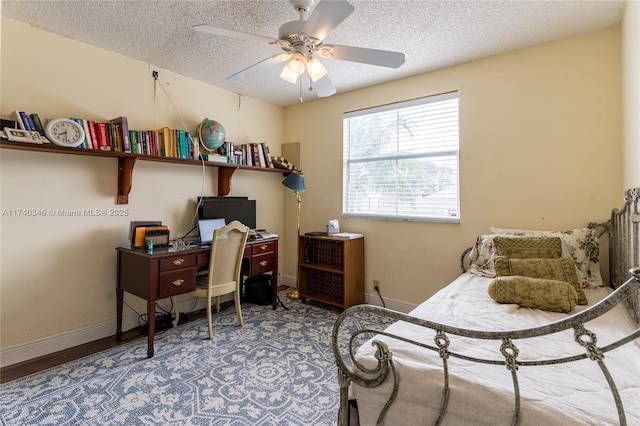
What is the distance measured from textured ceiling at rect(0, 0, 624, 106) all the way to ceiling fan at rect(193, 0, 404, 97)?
0.36 metres

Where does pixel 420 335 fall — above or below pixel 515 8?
below

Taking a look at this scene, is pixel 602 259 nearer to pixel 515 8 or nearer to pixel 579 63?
pixel 579 63

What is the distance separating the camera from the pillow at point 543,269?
1.81 m

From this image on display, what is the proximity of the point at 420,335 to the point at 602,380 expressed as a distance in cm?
56

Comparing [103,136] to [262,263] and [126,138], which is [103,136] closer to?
[126,138]

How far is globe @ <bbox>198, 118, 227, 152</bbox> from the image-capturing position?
10.1ft

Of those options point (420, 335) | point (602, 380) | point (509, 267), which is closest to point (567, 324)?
point (602, 380)

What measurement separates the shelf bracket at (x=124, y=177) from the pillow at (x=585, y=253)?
3.45 m

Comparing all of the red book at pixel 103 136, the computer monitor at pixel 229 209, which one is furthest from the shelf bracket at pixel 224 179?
the red book at pixel 103 136

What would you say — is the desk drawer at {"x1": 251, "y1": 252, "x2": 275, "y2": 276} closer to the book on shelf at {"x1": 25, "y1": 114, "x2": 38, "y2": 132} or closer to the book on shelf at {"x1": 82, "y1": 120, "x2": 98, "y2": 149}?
the book on shelf at {"x1": 82, "y1": 120, "x2": 98, "y2": 149}

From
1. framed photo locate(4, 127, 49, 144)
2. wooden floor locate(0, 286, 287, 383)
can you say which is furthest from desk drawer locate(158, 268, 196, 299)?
framed photo locate(4, 127, 49, 144)

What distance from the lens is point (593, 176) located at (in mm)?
2264

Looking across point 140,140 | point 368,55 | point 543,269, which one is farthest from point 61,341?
point 543,269

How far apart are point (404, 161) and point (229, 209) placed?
198 cm
